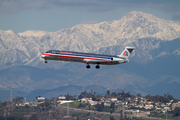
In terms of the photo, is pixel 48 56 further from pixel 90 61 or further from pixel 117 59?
pixel 117 59

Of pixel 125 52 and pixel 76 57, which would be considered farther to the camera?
pixel 125 52

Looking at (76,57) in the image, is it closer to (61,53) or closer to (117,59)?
(61,53)

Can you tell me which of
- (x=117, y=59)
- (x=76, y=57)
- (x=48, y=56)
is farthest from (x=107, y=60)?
(x=48, y=56)

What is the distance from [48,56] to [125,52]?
3541cm

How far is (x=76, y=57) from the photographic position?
122 m

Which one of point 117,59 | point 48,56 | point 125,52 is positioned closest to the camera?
point 48,56

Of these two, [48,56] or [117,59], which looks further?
[117,59]

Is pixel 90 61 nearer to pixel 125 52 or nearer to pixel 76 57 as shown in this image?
pixel 76 57

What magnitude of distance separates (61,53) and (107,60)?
17336mm

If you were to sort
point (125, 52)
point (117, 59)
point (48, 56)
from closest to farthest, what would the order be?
point (48, 56) < point (117, 59) < point (125, 52)

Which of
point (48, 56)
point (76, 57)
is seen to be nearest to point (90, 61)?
point (76, 57)

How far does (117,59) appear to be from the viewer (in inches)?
5094

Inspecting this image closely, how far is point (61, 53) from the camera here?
122125 mm

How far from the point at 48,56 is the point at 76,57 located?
9740 mm
